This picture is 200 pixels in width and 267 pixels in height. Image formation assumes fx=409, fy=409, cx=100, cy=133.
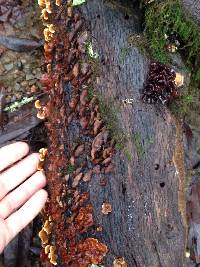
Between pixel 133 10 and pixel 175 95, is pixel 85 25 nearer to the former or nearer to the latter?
pixel 133 10

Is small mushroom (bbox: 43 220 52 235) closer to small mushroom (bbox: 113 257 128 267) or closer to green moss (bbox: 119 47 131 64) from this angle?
small mushroom (bbox: 113 257 128 267)

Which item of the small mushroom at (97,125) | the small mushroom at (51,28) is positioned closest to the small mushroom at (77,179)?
the small mushroom at (97,125)

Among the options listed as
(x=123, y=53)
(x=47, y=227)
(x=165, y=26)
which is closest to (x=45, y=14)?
(x=123, y=53)

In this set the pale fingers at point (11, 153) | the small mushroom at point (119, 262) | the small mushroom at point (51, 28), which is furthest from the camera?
the small mushroom at point (51, 28)

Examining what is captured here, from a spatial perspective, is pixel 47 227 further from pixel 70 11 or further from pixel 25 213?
pixel 70 11

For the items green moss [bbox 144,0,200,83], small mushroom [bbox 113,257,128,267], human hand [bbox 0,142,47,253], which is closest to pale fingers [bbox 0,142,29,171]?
human hand [bbox 0,142,47,253]

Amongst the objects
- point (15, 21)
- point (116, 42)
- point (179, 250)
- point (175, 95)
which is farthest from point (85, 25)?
point (179, 250)

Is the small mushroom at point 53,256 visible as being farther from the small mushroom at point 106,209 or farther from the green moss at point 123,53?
the green moss at point 123,53
